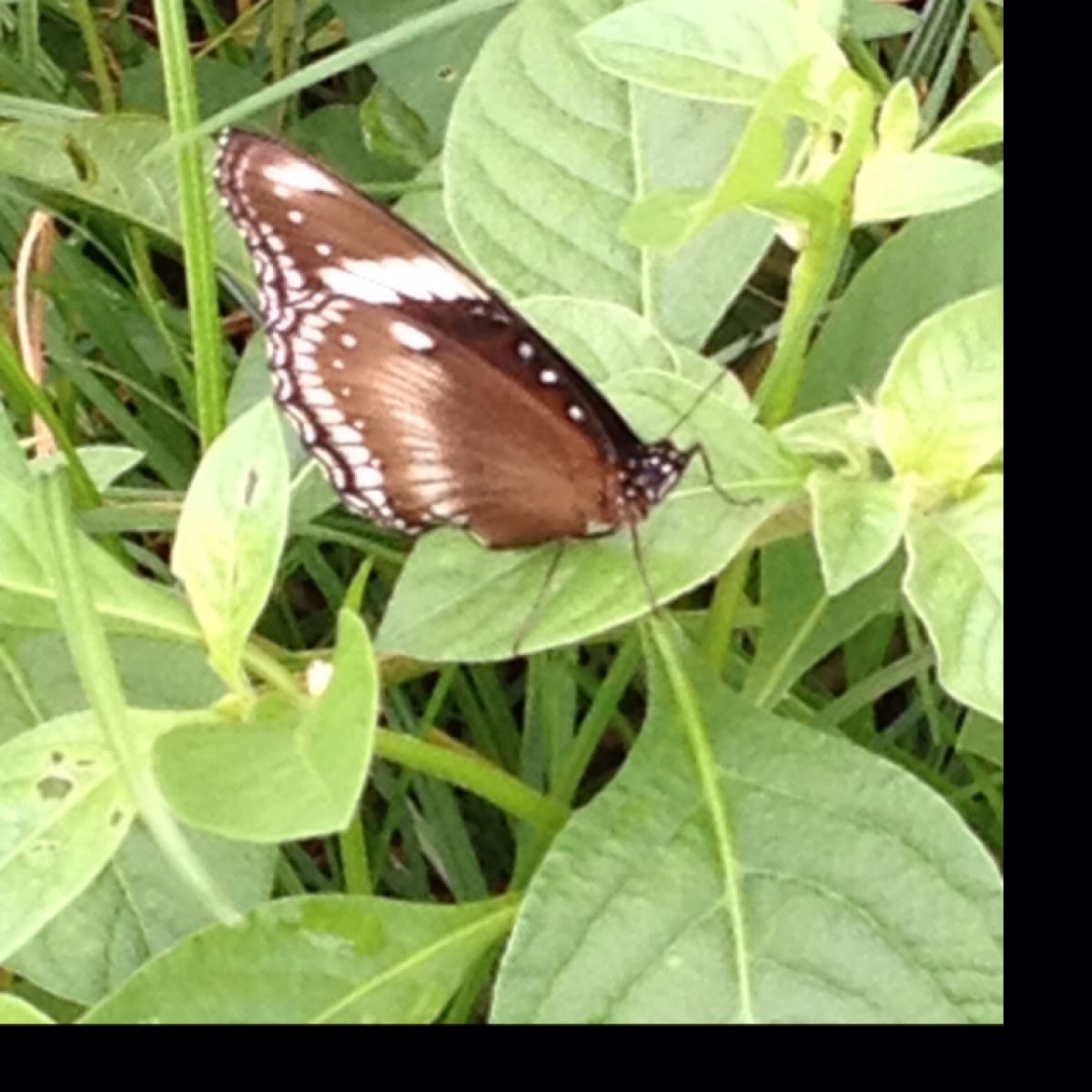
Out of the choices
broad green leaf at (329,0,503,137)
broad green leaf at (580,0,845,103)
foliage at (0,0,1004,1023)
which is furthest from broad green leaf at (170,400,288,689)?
broad green leaf at (329,0,503,137)

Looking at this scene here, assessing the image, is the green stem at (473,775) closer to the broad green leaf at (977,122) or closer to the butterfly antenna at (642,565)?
the butterfly antenna at (642,565)

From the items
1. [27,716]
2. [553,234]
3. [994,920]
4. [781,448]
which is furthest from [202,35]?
[994,920]

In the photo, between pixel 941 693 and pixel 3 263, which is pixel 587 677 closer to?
pixel 941 693

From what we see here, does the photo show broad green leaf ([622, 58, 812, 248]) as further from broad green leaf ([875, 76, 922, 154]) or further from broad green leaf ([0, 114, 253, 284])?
broad green leaf ([0, 114, 253, 284])

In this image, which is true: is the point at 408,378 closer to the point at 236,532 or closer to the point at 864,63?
the point at 236,532

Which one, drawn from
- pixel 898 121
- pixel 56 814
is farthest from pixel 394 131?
pixel 56 814

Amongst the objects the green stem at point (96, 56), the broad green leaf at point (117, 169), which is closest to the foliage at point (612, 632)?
the broad green leaf at point (117, 169)
